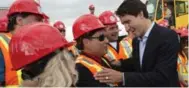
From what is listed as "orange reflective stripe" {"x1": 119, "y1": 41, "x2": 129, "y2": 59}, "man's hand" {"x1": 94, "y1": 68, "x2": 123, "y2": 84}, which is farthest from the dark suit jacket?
"orange reflective stripe" {"x1": 119, "y1": 41, "x2": 129, "y2": 59}

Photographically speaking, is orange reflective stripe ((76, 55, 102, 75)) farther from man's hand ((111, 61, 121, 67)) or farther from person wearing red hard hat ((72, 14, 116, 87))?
man's hand ((111, 61, 121, 67))

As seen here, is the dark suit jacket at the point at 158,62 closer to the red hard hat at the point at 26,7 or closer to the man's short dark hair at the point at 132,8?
the man's short dark hair at the point at 132,8

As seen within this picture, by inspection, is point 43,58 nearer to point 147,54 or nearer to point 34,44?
point 34,44

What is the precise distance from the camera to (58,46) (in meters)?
2.20

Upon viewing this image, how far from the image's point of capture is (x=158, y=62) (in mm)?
3398

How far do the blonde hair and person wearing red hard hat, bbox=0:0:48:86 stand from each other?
1564 mm

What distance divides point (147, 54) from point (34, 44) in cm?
150

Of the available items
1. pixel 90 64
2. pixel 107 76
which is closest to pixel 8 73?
pixel 90 64

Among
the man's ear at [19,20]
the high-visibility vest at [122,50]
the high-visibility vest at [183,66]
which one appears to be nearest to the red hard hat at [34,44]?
the man's ear at [19,20]

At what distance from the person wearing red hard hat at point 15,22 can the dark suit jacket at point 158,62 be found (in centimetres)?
100

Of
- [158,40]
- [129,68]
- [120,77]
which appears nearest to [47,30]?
[120,77]

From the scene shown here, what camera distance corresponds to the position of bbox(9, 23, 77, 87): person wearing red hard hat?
207 cm

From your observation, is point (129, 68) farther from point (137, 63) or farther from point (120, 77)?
point (120, 77)

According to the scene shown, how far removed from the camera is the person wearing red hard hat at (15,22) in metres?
3.62
